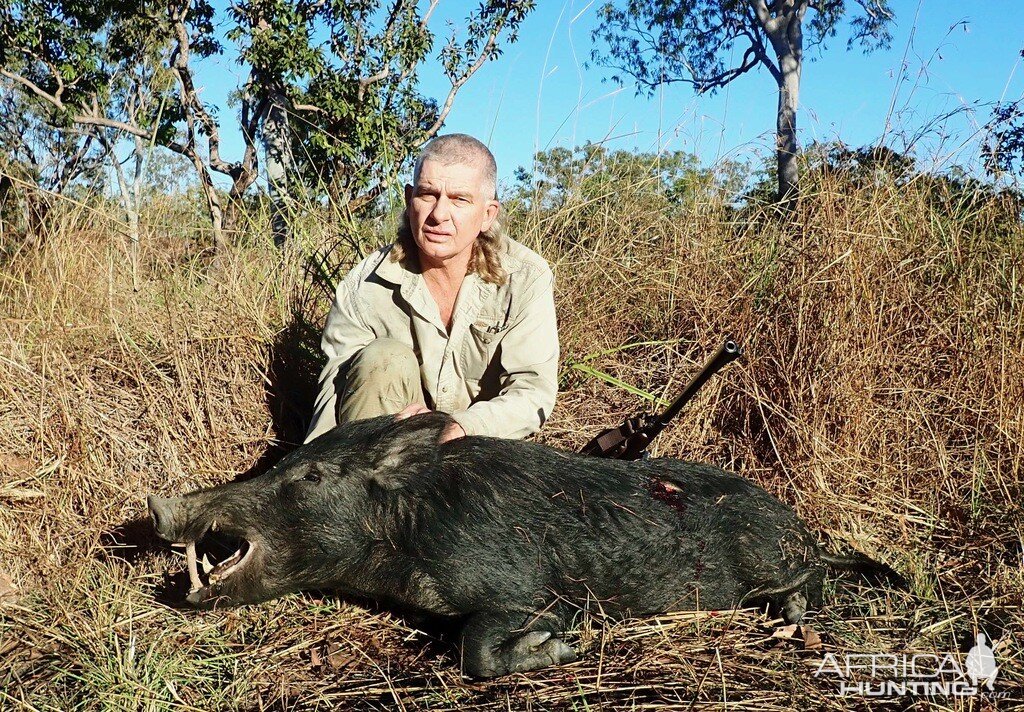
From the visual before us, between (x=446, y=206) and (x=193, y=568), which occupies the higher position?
(x=446, y=206)

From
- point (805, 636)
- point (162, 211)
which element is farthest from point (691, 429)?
point (162, 211)

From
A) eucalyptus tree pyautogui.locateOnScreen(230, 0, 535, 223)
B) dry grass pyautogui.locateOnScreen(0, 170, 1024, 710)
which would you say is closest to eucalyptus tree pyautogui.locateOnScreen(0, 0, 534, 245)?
eucalyptus tree pyautogui.locateOnScreen(230, 0, 535, 223)

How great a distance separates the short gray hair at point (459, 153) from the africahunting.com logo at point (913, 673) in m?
2.11

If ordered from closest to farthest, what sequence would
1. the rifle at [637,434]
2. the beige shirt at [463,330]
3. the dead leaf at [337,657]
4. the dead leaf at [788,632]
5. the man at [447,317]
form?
the dead leaf at [337,657]
the dead leaf at [788,632]
the rifle at [637,434]
the man at [447,317]
the beige shirt at [463,330]

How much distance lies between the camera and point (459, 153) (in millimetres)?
3225

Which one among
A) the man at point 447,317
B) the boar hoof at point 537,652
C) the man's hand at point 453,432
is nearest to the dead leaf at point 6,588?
the man at point 447,317

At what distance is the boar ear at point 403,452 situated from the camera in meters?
2.58

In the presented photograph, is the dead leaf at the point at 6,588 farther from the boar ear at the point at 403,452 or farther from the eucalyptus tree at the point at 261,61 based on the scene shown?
the eucalyptus tree at the point at 261,61

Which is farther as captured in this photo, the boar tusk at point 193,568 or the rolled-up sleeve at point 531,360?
the rolled-up sleeve at point 531,360

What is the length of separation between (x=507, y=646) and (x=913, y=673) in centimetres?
117

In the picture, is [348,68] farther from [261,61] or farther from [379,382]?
[379,382]

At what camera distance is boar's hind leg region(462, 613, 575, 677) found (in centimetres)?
237

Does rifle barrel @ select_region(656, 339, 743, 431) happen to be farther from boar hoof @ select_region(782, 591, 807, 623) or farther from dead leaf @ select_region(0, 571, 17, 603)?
dead leaf @ select_region(0, 571, 17, 603)

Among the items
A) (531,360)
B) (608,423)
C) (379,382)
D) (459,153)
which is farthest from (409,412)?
(608,423)
